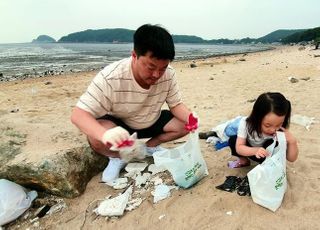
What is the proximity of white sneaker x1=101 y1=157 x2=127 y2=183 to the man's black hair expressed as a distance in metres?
1.27

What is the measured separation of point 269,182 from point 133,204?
119 centimetres

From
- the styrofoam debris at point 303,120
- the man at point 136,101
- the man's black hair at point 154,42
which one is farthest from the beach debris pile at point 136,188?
the styrofoam debris at point 303,120

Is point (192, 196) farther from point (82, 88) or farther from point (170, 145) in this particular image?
point (82, 88)

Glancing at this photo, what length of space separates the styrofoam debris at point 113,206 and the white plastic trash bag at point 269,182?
3.60ft

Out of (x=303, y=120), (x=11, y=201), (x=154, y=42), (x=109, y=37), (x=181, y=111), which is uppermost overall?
(x=154, y=42)

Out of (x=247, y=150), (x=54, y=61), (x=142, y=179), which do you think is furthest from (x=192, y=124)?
(x=54, y=61)

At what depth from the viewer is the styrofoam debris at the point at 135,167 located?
3.70m

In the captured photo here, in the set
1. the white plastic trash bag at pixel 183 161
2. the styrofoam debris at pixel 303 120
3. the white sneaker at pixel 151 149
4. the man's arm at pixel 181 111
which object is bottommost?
the white sneaker at pixel 151 149

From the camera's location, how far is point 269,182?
2.73m

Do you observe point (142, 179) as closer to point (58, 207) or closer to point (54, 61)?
point (58, 207)

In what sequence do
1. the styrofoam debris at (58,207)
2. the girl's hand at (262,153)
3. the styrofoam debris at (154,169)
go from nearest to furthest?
the girl's hand at (262,153)
the styrofoam debris at (58,207)
the styrofoam debris at (154,169)

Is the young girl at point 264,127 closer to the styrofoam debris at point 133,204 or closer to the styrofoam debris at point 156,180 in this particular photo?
the styrofoam debris at point 156,180

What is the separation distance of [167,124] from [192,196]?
102cm

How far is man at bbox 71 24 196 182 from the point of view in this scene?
9.25 ft
